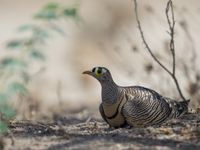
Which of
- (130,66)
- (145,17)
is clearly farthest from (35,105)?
(145,17)

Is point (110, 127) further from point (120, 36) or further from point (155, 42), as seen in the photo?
point (120, 36)

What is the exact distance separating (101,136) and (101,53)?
→ 9403 millimetres

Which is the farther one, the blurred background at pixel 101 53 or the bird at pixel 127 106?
the blurred background at pixel 101 53

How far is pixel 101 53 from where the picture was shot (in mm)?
17172

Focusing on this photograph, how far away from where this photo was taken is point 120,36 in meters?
17.8

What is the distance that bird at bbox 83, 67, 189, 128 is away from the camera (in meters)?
8.02

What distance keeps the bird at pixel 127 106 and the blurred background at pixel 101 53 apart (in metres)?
1.09

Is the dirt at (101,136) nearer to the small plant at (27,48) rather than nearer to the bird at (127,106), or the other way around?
the bird at (127,106)

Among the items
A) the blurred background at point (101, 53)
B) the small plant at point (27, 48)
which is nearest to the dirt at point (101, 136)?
the blurred background at point (101, 53)

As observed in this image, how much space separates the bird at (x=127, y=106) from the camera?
8.02 meters

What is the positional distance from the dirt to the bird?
0.25 ft

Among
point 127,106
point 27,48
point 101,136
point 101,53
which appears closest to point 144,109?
point 127,106

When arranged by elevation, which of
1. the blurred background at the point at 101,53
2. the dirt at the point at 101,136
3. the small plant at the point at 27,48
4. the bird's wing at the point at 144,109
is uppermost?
the blurred background at the point at 101,53

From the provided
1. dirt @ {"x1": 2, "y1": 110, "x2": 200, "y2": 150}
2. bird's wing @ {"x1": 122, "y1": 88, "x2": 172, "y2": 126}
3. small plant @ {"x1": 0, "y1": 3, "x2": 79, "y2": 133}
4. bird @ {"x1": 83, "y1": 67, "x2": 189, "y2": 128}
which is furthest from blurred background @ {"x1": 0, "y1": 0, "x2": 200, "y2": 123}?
small plant @ {"x1": 0, "y1": 3, "x2": 79, "y2": 133}
